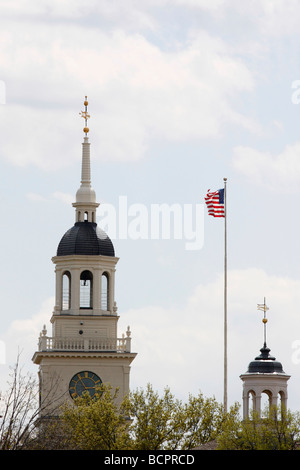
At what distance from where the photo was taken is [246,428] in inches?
3789

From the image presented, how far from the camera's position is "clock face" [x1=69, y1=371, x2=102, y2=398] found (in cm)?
11988

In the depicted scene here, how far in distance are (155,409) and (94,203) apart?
2095 centimetres

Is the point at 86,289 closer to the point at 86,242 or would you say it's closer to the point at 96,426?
the point at 86,242

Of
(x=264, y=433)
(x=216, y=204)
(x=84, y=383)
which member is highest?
(x=216, y=204)

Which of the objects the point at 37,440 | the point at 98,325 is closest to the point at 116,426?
the point at 37,440

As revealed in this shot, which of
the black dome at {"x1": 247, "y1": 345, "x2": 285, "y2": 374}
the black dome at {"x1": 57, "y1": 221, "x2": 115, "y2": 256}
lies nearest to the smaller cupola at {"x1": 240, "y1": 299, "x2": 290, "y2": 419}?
the black dome at {"x1": 247, "y1": 345, "x2": 285, "y2": 374}

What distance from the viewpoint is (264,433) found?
95.7 metres

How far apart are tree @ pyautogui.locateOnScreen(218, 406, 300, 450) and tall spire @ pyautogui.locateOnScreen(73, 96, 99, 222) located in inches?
1125

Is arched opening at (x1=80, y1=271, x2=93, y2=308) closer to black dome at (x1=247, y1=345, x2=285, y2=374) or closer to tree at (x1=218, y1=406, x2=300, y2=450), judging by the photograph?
black dome at (x1=247, y1=345, x2=285, y2=374)

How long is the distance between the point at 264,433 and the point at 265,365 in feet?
71.9

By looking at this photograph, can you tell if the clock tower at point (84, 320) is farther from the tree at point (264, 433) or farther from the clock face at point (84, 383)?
the tree at point (264, 433)

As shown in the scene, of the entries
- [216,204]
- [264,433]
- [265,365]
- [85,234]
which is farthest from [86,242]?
[264,433]

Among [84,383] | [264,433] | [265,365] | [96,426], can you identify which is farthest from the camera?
[84,383]

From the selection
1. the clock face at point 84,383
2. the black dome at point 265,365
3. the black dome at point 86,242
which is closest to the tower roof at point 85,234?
the black dome at point 86,242
